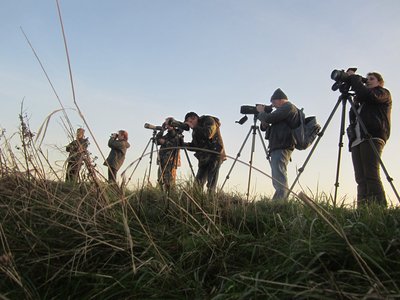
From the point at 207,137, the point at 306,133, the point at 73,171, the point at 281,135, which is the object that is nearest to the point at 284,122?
the point at 281,135

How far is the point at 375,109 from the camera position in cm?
469

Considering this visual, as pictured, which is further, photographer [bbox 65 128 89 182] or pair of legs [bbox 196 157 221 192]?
pair of legs [bbox 196 157 221 192]

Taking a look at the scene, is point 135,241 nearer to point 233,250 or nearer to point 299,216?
point 233,250

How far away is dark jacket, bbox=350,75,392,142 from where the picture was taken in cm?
453

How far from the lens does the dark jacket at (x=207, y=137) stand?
6.36 meters

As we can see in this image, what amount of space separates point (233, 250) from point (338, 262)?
57 cm

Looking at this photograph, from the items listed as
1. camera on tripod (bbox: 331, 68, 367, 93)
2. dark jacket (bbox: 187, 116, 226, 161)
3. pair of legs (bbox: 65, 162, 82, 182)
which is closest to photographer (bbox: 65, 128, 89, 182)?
pair of legs (bbox: 65, 162, 82, 182)

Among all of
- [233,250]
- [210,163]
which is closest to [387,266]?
[233,250]

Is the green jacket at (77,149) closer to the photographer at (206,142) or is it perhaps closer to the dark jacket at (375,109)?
the dark jacket at (375,109)

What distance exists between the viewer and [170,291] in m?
1.78

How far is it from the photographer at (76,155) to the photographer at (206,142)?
3.55 m

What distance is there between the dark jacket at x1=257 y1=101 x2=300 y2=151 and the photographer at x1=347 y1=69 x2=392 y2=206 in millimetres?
977

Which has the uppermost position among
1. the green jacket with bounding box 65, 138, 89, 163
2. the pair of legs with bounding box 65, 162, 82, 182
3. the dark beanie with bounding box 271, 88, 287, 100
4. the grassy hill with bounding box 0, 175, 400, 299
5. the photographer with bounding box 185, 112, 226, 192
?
the dark beanie with bounding box 271, 88, 287, 100

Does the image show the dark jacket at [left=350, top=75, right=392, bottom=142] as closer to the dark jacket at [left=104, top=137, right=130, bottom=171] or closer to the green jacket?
the green jacket
